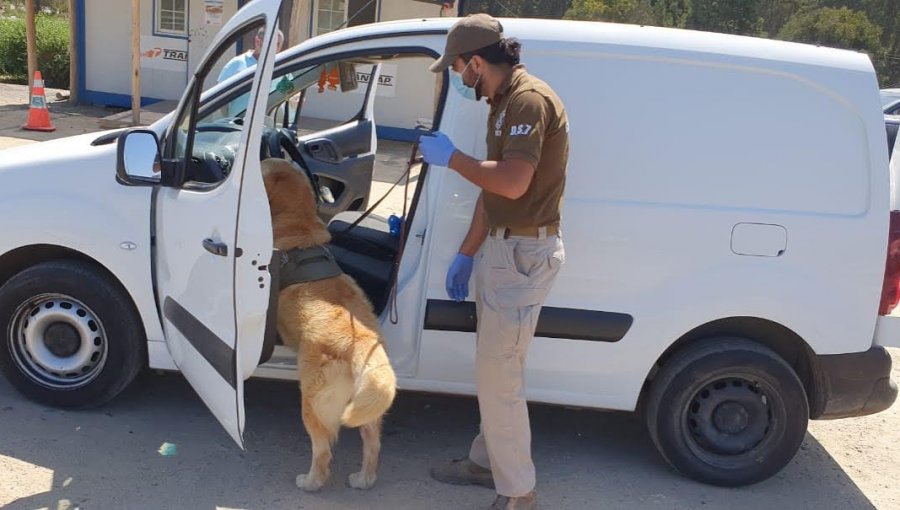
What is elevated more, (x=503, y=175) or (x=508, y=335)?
(x=503, y=175)

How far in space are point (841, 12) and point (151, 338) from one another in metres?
37.6

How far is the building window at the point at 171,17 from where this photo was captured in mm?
14555

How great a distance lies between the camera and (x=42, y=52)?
1739 cm

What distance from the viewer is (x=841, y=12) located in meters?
35.3

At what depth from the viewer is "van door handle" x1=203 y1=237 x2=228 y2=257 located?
3.11 metres

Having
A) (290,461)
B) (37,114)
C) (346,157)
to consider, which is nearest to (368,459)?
(290,461)

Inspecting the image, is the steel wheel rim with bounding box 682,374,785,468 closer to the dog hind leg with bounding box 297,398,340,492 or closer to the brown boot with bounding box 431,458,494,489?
the brown boot with bounding box 431,458,494,489

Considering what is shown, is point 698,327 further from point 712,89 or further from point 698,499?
point 712,89

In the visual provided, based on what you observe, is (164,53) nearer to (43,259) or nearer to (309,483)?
(43,259)

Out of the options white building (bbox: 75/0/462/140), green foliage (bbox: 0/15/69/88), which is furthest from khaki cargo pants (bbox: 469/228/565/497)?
green foliage (bbox: 0/15/69/88)

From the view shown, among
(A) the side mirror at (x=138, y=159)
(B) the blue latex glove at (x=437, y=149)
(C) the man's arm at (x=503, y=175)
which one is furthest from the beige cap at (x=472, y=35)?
(A) the side mirror at (x=138, y=159)

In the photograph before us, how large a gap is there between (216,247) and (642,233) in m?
1.77

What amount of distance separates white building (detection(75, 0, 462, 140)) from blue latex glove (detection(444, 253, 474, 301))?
1070cm

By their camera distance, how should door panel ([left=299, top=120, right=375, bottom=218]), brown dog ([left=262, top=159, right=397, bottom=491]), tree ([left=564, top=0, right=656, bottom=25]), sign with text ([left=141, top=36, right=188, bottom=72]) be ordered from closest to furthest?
brown dog ([left=262, top=159, right=397, bottom=491]) → door panel ([left=299, top=120, right=375, bottom=218]) → sign with text ([left=141, top=36, right=188, bottom=72]) → tree ([left=564, top=0, right=656, bottom=25])
